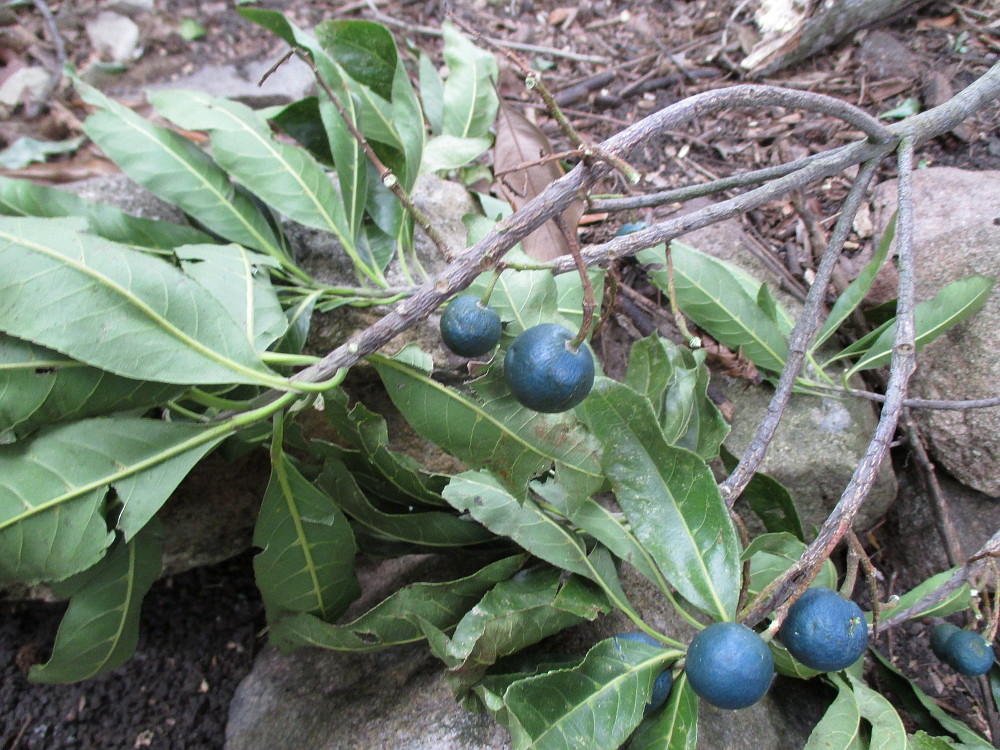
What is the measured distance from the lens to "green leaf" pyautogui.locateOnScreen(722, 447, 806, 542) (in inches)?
68.5

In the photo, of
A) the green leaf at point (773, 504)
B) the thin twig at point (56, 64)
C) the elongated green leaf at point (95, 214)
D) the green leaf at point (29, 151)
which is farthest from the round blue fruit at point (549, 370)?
the thin twig at point (56, 64)

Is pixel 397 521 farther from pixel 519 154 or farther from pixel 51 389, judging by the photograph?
pixel 519 154

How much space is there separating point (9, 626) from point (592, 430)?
1976mm

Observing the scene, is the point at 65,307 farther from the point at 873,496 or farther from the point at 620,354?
the point at 873,496

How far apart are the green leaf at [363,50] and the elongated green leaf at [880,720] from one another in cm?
216

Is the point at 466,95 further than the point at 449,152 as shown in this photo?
Yes

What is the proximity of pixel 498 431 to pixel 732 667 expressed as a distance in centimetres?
62

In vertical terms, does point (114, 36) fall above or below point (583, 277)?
above

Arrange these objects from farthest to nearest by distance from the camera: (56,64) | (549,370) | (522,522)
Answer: (56,64), (522,522), (549,370)

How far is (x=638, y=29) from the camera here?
11.4 ft

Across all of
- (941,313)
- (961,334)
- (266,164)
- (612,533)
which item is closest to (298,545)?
(612,533)

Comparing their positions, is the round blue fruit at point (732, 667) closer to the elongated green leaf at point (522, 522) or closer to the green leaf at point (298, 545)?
the elongated green leaf at point (522, 522)

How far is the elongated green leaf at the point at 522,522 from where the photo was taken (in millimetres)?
1556

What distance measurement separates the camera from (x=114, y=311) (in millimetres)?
1307
